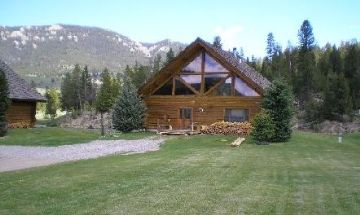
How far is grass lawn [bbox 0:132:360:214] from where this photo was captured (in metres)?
9.90

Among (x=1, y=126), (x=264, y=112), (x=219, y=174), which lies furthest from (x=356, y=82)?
(x=219, y=174)

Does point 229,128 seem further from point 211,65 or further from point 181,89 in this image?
point 181,89

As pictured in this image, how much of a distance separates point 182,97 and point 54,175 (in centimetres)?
2464

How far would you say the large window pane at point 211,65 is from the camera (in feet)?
122

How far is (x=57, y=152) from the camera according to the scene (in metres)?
23.2

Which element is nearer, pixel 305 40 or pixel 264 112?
pixel 264 112

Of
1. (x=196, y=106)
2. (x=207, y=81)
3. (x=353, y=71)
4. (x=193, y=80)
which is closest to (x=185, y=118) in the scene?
(x=196, y=106)

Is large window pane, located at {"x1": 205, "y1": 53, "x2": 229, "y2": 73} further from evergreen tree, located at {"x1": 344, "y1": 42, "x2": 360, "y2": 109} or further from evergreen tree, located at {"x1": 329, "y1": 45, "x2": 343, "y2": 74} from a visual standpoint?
evergreen tree, located at {"x1": 329, "y1": 45, "x2": 343, "y2": 74}

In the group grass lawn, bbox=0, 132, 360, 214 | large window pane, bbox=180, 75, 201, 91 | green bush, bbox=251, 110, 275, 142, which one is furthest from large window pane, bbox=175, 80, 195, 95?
grass lawn, bbox=0, 132, 360, 214

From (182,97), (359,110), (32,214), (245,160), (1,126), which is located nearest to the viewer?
(32,214)

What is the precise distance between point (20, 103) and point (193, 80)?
47.9ft

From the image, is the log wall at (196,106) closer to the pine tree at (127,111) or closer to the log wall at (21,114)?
the pine tree at (127,111)

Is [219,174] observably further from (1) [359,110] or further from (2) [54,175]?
(1) [359,110]

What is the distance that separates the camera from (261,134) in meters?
28.5
